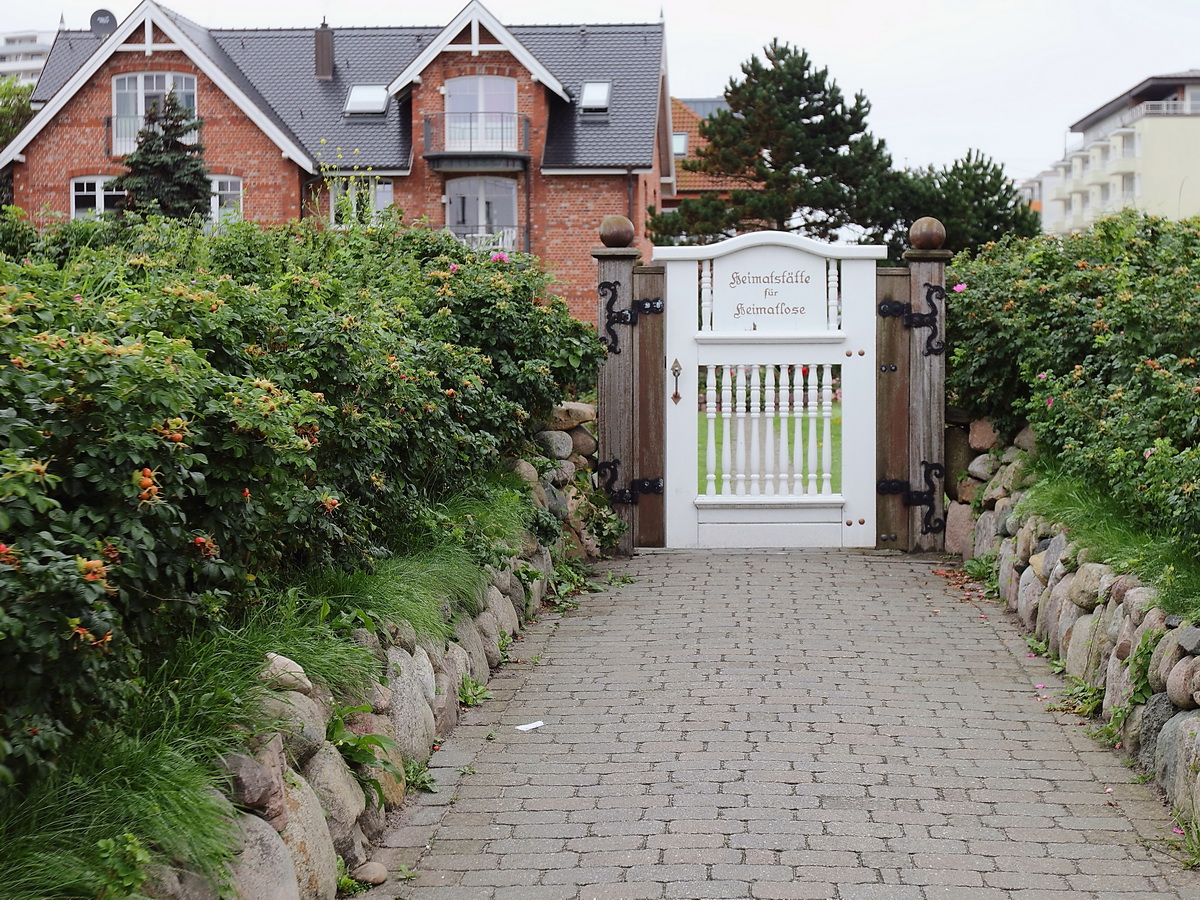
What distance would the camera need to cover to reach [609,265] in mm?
10211

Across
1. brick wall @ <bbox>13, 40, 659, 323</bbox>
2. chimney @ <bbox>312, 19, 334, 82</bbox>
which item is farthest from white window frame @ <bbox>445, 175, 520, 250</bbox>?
chimney @ <bbox>312, 19, 334, 82</bbox>

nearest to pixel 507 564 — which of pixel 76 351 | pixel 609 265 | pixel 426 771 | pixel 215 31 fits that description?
pixel 426 771

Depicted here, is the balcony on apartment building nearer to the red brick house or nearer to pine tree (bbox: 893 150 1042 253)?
pine tree (bbox: 893 150 1042 253)

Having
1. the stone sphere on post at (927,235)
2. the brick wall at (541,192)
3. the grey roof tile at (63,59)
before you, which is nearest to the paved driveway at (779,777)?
the stone sphere on post at (927,235)

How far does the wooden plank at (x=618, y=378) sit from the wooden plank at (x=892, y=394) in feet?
6.12

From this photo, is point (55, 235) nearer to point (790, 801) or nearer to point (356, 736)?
point (356, 736)

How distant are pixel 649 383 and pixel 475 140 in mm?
24811

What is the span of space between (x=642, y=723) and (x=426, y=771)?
109cm

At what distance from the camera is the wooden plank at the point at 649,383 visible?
1019 centimetres

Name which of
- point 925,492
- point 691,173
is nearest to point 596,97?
point 691,173

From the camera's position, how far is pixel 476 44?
3322cm

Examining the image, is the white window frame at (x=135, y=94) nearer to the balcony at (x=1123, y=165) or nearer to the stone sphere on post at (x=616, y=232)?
the stone sphere on post at (x=616, y=232)

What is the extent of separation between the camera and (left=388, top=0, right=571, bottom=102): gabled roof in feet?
108

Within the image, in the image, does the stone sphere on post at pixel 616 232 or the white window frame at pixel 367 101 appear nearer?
the stone sphere on post at pixel 616 232
